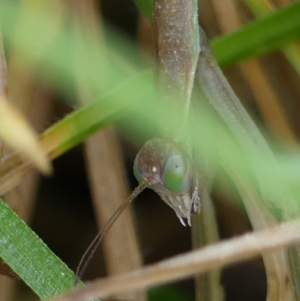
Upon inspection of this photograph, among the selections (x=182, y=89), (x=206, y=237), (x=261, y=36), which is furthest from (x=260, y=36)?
(x=206, y=237)

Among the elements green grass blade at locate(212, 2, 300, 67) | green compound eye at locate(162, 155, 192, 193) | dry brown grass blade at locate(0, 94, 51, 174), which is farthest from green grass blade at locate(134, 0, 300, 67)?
dry brown grass blade at locate(0, 94, 51, 174)

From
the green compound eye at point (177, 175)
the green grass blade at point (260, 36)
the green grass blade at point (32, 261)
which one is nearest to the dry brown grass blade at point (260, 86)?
the green grass blade at point (260, 36)

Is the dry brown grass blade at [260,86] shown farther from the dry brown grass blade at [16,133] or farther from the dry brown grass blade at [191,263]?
the dry brown grass blade at [191,263]

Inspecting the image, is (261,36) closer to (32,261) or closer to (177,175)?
(177,175)

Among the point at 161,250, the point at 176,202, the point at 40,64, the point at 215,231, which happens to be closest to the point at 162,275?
the point at 176,202

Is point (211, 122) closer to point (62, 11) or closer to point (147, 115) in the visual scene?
point (147, 115)

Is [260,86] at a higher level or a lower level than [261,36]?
higher

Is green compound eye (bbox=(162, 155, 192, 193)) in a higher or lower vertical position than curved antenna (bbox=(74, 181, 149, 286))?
higher

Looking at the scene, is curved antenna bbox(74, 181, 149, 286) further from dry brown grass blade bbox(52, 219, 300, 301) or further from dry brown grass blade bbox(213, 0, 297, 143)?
dry brown grass blade bbox(213, 0, 297, 143)
